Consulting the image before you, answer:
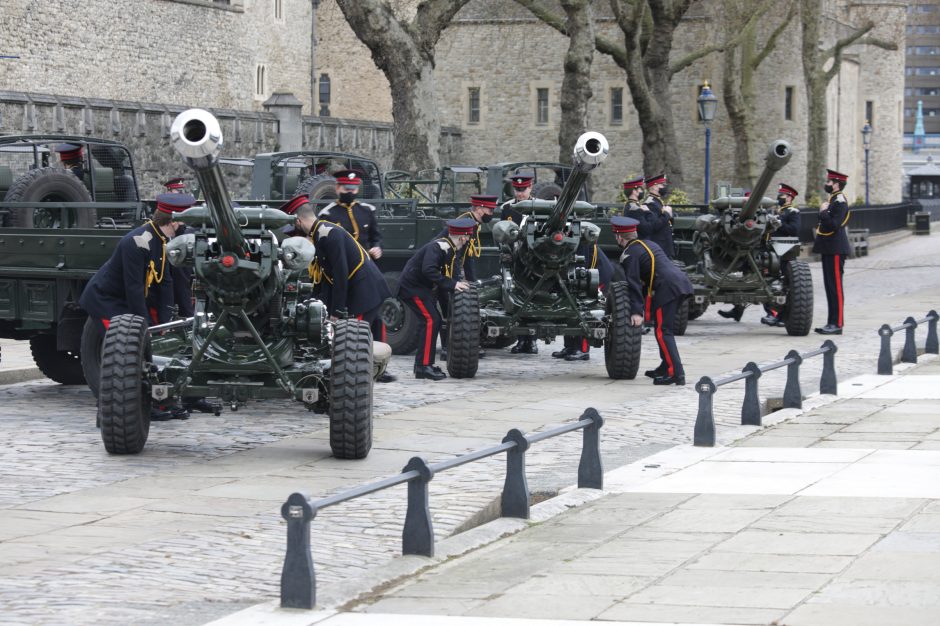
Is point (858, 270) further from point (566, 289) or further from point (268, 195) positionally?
point (566, 289)

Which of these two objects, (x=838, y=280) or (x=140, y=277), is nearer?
(x=140, y=277)

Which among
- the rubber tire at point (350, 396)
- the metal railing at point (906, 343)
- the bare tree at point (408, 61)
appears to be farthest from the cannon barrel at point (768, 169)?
the bare tree at point (408, 61)

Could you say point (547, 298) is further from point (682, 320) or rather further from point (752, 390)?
point (682, 320)

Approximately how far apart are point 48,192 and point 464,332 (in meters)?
5.47

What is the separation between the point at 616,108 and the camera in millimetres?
68500

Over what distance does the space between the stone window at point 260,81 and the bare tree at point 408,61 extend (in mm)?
38709

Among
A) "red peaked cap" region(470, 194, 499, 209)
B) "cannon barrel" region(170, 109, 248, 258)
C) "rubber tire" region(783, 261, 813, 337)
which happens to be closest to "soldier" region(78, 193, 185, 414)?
"cannon barrel" region(170, 109, 248, 258)

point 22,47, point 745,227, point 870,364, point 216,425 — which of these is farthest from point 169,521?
point 22,47

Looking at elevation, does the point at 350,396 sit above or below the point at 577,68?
below

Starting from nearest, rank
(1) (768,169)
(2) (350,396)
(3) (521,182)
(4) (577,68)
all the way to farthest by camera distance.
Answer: (2) (350,396), (3) (521,182), (1) (768,169), (4) (577,68)

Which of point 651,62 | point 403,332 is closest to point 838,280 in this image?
point 403,332

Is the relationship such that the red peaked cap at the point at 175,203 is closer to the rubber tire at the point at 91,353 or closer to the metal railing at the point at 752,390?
the rubber tire at the point at 91,353

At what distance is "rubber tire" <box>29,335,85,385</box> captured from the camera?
15.3 metres

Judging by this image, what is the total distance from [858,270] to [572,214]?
2124cm
